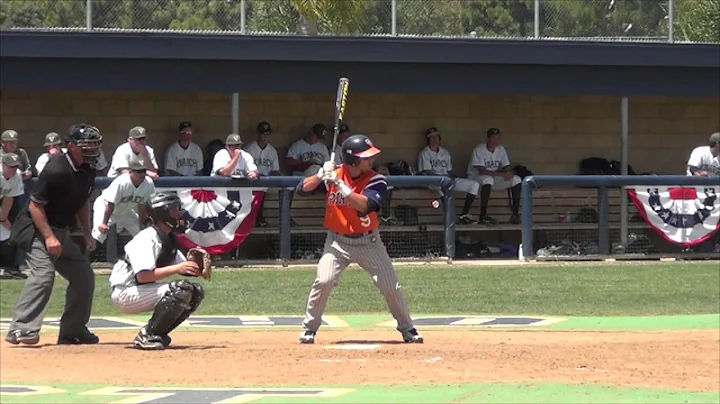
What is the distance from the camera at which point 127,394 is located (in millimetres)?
8125

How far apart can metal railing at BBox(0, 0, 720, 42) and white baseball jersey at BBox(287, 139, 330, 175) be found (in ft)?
5.38

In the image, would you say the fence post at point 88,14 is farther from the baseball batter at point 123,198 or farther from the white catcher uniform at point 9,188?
the baseball batter at point 123,198

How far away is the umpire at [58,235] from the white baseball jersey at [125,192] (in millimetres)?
2851

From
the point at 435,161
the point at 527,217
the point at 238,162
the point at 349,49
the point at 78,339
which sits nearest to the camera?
the point at 78,339

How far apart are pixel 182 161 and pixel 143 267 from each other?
28.2 feet

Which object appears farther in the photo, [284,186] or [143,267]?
[284,186]

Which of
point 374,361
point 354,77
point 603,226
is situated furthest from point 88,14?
point 374,361

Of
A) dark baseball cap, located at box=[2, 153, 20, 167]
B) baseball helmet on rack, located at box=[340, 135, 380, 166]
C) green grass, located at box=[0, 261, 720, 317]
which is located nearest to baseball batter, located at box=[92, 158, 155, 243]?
green grass, located at box=[0, 261, 720, 317]

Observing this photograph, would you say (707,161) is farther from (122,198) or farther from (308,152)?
(122,198)

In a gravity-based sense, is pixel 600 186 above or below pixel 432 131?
below

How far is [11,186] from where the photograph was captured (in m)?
15.6

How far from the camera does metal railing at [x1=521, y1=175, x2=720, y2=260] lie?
1788 cm

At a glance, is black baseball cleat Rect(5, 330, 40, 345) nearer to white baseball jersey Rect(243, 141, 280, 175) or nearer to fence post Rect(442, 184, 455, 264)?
fence post Rect(442, 184, 455, 264)

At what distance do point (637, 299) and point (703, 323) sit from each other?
1.90m
